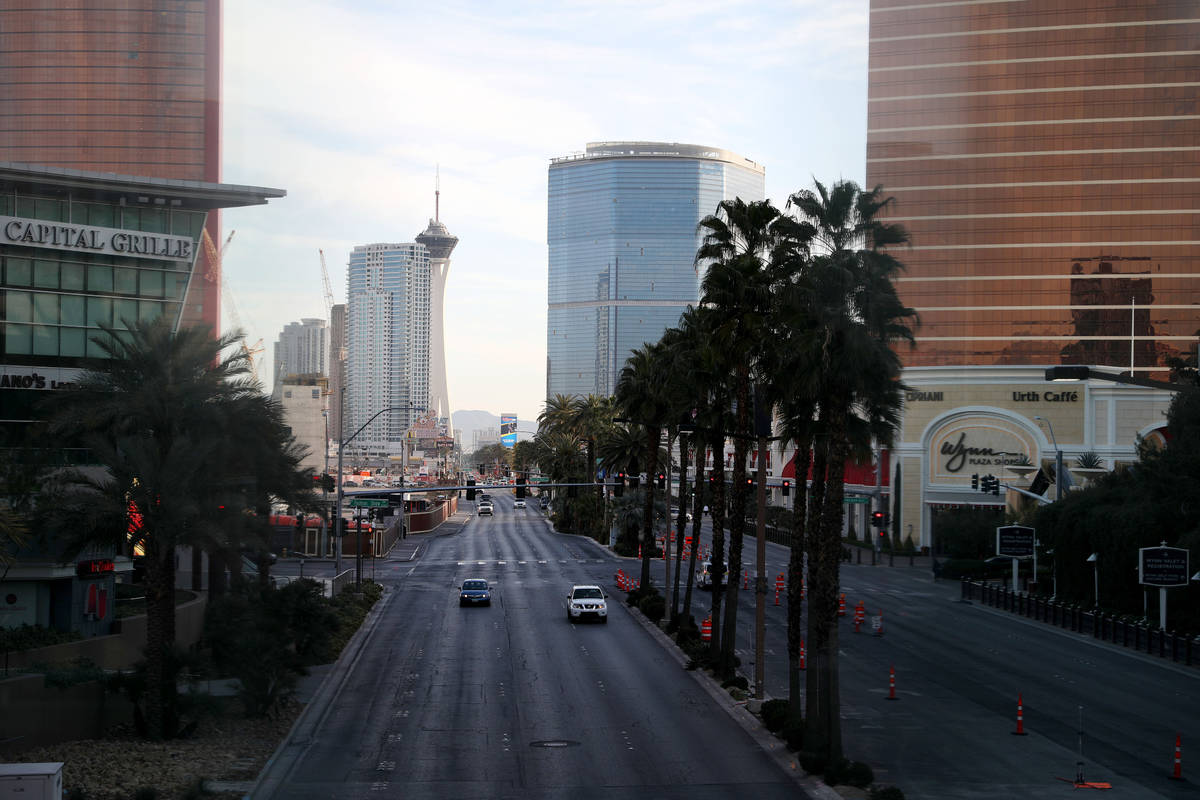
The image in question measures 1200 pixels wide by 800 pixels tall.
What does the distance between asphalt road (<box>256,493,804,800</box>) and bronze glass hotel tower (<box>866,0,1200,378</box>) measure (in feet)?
293

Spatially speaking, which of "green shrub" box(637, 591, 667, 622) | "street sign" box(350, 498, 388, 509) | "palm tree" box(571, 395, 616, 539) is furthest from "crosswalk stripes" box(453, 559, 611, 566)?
"green shrub" box(637, 591, 667, 622)

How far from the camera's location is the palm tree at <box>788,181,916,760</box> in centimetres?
2441

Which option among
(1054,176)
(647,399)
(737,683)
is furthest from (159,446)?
(1054,176)

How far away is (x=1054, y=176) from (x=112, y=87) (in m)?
126

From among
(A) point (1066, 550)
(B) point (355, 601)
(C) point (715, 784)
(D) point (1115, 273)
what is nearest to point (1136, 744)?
(C) point (715, 784)

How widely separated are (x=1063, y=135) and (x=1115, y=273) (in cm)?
1691

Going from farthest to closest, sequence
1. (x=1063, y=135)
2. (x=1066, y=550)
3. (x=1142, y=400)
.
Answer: (x=1063, y=135)
(x=1142, y=400)
(x=1066, y=550)

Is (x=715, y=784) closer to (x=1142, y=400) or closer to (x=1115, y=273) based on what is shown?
(x=1142, y=400)

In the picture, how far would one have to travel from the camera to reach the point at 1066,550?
58438 mm

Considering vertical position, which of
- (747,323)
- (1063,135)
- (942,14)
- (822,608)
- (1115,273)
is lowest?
(822,608)

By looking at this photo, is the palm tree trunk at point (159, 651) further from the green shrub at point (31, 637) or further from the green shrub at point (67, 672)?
the green shrub at point (31, 637)

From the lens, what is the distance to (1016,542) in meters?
61.2

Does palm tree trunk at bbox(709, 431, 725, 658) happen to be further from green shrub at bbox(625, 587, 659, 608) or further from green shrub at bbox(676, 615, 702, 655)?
green shrub at bbox(625, 587, 659, 608)

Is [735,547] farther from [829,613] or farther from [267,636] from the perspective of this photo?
[267,636]
